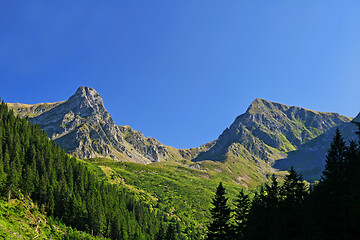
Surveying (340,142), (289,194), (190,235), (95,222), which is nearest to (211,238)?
(289,194)

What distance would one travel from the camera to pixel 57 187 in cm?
11175

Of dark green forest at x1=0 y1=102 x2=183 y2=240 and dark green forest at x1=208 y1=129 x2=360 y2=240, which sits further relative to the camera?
dark green forest at x1=0 y1=102 x2=183 y2=240

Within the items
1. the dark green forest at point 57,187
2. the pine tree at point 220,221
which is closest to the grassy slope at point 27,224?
the dark green forest at point 57,187

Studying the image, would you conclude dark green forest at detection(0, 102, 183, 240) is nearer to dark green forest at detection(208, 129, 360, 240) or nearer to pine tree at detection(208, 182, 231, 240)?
pine tree at detection(208, 182, 231, 240)

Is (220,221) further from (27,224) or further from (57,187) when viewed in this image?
(57,187)

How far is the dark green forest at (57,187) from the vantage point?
9844 cm

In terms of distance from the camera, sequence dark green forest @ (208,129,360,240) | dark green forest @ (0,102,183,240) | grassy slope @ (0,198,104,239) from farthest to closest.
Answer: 1. dark green forest @ (0,102,183,240)
2. grassy slope @ (0,198,104,239)
3. dark green forest @ (208,129,360,240)

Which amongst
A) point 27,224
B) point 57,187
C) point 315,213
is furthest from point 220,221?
point 57,187

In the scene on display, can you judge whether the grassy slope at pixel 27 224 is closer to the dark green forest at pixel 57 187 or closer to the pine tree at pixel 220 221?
the dark green forest at pixel 57 187

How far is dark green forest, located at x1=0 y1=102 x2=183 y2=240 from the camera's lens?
3875 inches

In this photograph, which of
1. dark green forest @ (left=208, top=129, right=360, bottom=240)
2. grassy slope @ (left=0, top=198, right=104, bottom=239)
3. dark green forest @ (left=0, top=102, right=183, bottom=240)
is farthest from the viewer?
dark green forest @ (left=0, top=102, right=183, bottom=240)

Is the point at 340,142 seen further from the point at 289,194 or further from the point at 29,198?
the point at 29,198

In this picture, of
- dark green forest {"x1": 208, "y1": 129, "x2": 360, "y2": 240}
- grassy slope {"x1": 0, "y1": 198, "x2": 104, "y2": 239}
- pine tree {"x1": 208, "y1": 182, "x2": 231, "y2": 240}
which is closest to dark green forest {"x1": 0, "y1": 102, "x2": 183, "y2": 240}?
grassy slope {"x1": 0, "y1": 198, "x2": 104, "y2": 239}

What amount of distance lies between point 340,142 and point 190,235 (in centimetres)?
18165
